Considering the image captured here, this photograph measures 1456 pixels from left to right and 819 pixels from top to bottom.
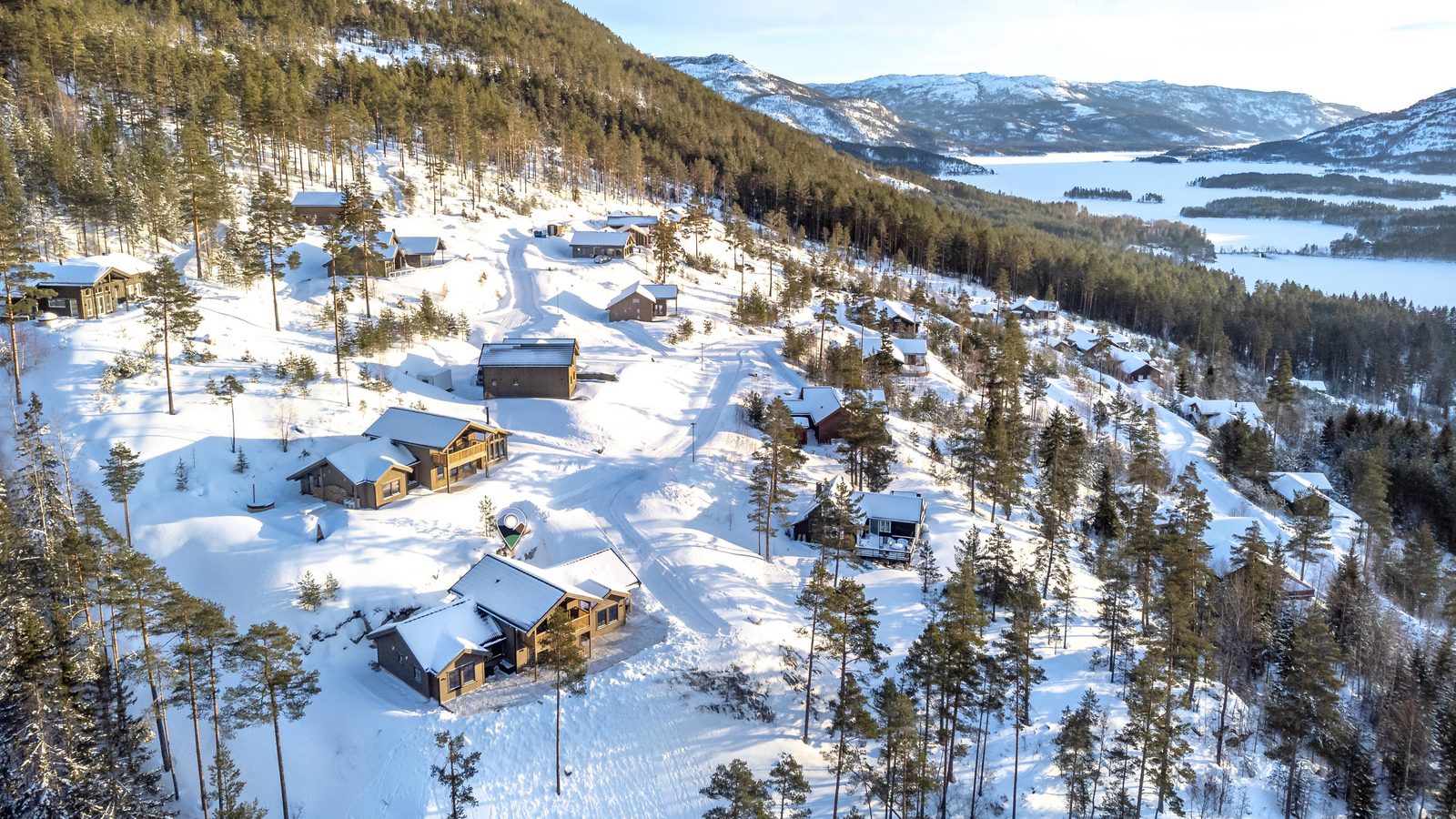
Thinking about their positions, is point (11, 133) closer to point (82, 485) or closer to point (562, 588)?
point (82, 485)

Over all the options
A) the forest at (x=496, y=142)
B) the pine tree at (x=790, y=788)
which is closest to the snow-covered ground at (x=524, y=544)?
the pine tree at (x=790, y=788)

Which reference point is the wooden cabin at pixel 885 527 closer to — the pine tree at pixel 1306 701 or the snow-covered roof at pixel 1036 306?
the pine tree at pixel 1306 701

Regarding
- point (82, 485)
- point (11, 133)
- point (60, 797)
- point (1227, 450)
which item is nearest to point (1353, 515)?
point (1227, 450)

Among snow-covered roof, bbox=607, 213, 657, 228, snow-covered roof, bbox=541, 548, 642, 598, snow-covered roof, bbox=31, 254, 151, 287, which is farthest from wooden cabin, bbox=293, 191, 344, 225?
snow-covered roof, bbox=541, 548, 642, 598

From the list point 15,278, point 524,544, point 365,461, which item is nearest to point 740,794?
point 524,544

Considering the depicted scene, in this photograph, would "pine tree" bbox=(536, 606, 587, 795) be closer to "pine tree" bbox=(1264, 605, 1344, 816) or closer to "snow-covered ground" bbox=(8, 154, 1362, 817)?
"snow-covered ground" bbox=(8, 154, 1362, 817)

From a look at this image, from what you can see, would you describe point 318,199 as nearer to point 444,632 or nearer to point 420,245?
point 420,245
